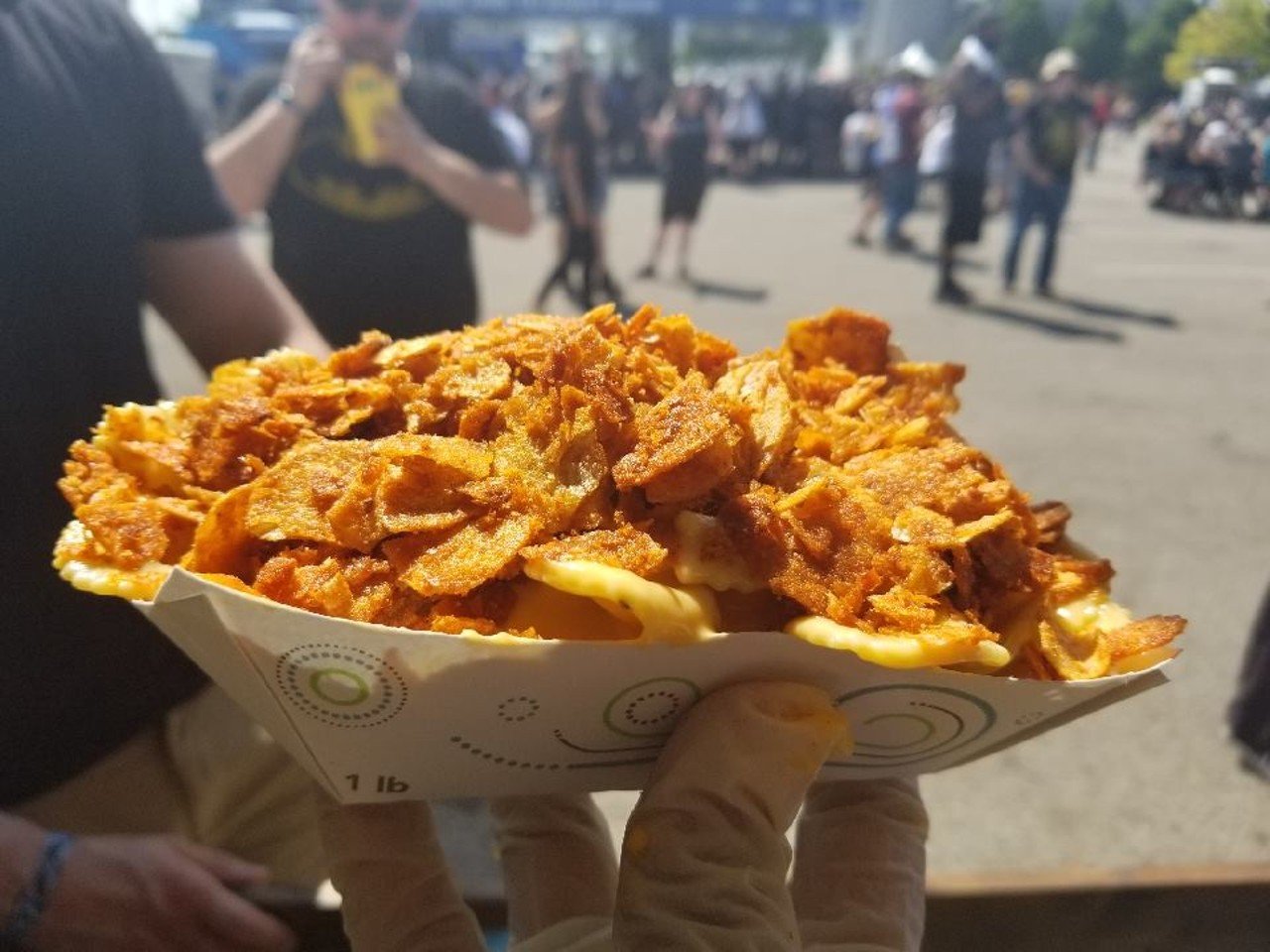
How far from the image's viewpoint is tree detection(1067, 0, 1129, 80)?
3525cm

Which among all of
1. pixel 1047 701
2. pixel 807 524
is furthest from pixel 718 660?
pixel 1047 701

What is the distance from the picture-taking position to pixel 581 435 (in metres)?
1.04

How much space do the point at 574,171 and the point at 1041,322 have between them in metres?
4.38

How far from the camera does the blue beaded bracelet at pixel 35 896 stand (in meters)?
1.40

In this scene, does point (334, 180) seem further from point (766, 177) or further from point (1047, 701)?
point (766, 177)

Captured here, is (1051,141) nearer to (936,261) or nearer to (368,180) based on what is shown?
(936,261)

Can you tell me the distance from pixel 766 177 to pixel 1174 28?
28.0ft

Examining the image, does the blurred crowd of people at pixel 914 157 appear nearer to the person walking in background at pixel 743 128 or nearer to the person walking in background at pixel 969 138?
the person walking in background at pixel 969 138

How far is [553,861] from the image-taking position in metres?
1.28

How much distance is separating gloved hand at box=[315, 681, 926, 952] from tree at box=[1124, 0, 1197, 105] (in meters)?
19.5

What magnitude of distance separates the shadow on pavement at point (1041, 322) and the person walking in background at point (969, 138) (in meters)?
0.29

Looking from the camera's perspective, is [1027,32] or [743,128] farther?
[1027,32]

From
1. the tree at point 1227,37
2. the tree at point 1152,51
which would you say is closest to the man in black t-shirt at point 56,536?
the tree at point 1227,37

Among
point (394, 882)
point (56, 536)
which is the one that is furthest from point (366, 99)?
point (394, 882)
